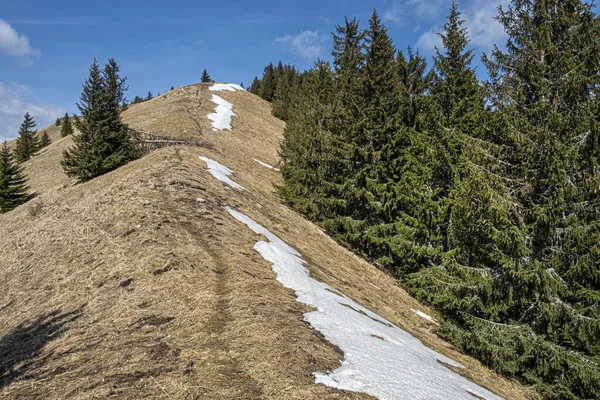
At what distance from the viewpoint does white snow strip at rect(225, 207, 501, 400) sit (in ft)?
16.3

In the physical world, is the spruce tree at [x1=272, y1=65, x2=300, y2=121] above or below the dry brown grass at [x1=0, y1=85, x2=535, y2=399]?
above

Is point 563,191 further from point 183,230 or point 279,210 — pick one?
point 279,210

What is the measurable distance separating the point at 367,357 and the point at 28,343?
6.47 meters

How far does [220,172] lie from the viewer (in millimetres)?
20016

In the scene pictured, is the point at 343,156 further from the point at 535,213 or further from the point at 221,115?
the point at 221,115

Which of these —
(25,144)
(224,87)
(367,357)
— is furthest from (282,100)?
(367,357)

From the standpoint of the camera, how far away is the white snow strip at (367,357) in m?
4.96

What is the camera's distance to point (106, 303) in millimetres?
7539

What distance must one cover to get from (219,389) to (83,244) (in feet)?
26.9

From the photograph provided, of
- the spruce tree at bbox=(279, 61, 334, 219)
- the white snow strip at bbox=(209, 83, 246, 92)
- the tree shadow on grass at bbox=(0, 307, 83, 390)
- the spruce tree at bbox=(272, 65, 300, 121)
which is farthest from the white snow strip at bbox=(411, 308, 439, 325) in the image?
the white snow strip at bbox=(209, 83, 246, 92)

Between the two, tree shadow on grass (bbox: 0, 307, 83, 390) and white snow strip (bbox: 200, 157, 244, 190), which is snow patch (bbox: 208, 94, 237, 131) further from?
tree shadow on grass (bbox: 0, 307, 83, 390)

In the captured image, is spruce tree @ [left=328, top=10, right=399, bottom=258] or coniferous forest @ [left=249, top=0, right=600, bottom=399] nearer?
coniferous forest @ [left=249, top=0, right=600, bottom=399]

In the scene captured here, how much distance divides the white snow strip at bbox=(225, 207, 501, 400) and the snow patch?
29.4 m

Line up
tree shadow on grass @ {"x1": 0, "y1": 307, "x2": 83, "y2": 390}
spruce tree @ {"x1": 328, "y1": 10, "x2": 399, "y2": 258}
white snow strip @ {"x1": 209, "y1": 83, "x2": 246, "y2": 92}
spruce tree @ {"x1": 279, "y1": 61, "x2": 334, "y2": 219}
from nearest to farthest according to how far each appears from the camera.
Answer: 1. tree shadow on grass @ {"x1": 0, "y1": 307, "x2": 83, "y2": 390}
2. spruce tree @ {"x1": 328, "y1": 10, "x2": 399, "y2": 258}
3. spruce tree @ {"x1": 279, "y1": 61, "x2": 334, "y2": 219}
4. white snow strip @ {"x1": 209, "y1": 83, "x2": 246, "y2": 92}
